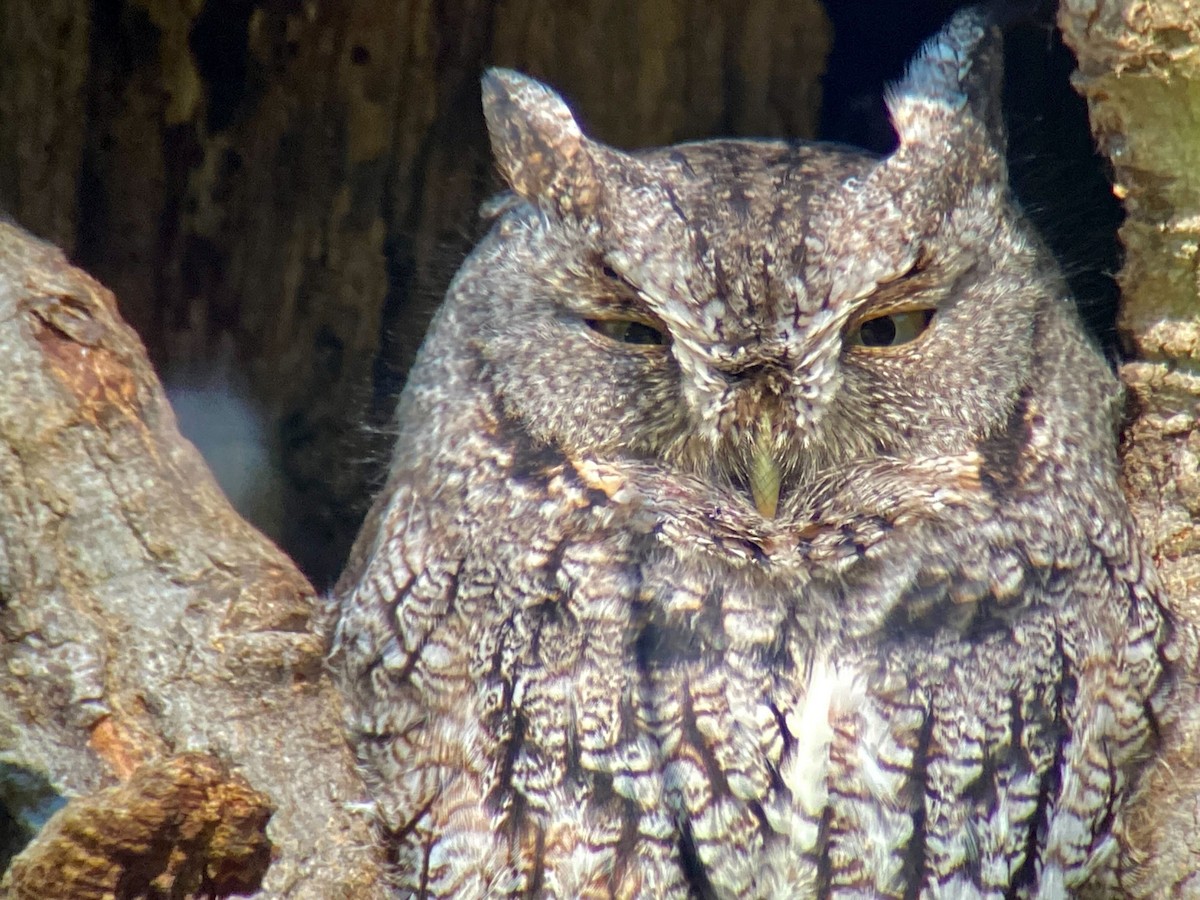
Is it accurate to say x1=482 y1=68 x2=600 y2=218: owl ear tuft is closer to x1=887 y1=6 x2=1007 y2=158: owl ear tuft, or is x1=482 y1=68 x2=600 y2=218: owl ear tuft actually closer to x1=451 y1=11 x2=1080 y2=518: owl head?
x1=451 y1=11 x2=1080 y2=518: owl head

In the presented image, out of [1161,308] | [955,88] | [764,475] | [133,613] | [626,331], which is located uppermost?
[955,88]

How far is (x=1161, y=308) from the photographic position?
2061mm

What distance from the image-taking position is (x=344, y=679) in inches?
80.8

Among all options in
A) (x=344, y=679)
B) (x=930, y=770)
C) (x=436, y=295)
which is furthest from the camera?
(x=436, y=295)

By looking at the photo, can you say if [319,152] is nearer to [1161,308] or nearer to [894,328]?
[894,328]

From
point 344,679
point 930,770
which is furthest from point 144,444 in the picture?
point 930,770

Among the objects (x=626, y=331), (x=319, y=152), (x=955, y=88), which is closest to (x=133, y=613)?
(x=626, y=331)

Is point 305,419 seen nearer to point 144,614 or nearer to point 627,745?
point 144,614

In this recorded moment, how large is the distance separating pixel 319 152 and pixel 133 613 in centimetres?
114

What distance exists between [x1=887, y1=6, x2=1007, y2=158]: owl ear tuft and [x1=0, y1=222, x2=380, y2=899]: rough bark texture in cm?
118

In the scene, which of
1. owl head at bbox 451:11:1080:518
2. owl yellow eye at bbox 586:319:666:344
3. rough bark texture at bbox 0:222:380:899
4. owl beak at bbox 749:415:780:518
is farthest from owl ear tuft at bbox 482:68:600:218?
rough bark texture at bbox 0:222:380:899

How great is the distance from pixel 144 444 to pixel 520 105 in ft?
2.55

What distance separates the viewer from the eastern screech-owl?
6.12 feet

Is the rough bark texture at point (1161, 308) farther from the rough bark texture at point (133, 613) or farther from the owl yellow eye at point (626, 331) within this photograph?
the rough bark texture at point (133, 613)
